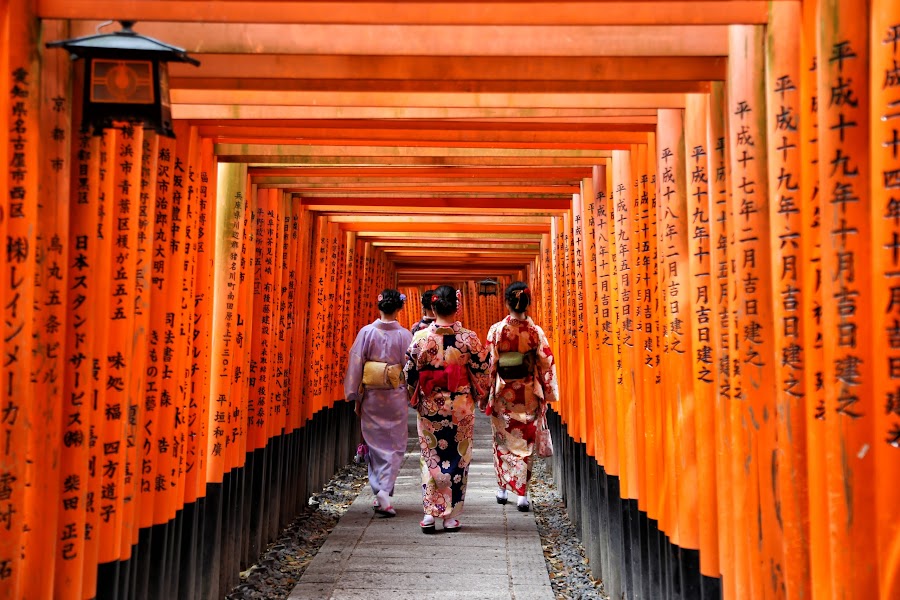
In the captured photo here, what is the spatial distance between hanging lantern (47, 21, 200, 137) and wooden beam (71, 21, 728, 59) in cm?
52

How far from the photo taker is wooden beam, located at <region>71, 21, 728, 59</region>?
11.5ft

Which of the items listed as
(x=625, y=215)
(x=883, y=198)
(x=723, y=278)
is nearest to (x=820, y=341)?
(x=883, y=198)

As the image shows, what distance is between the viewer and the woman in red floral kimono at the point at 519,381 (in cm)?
793

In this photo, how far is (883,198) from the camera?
2115 mm

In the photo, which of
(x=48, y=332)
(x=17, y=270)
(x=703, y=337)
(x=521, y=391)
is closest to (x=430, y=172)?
(x=521, y=391)

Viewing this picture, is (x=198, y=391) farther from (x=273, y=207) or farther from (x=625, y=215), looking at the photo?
(x=625, y=215)

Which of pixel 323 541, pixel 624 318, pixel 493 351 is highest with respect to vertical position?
pixel 624 318

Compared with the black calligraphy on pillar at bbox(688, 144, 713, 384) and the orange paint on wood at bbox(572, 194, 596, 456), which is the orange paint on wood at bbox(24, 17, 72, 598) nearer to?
the black calligraphy on pillar at bbox(688, 144, 713, 384)

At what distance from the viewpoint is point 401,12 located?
2982 millimetres

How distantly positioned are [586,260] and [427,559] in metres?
2.80

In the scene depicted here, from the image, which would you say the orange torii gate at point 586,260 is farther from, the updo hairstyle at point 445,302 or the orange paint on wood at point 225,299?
the updo hairstyle at point 445,302

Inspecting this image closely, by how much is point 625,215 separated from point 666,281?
3.48ft

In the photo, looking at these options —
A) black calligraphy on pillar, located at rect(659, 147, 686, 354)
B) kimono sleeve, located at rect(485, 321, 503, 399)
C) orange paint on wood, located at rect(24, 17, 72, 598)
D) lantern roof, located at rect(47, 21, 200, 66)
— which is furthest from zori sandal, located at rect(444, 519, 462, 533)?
lantern roof, located at rect(47, 21, 200, 66)

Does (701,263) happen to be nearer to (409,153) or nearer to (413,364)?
(409,153)
